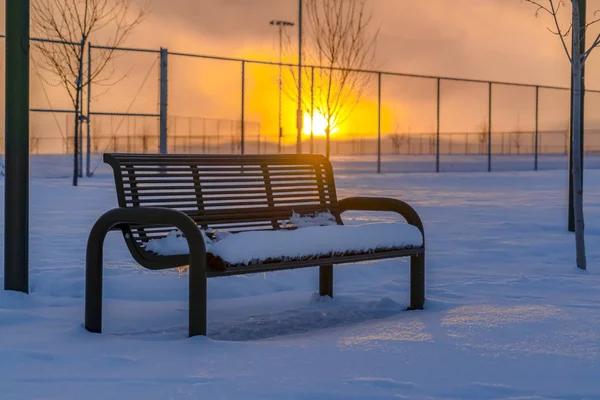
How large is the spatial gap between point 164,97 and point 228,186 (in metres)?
10.4

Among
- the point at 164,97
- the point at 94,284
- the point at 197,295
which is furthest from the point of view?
the point at 164,97

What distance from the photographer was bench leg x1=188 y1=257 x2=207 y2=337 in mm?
3238

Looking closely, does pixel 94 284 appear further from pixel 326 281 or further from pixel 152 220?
pixel 326 281

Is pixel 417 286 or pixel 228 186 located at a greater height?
pixel 228 186

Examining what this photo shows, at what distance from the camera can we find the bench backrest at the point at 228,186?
3.86m

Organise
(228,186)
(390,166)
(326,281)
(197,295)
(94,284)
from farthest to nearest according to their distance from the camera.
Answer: (390,166) < (326,281) < (228,186) < (94,284) < (197,295)

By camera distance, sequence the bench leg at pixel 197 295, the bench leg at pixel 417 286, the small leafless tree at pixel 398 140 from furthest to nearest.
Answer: the small leafless tree at pixel 398 140
the bench leg at pixel 417 286
the bench leg at pixel 197 295

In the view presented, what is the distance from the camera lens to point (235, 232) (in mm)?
4133

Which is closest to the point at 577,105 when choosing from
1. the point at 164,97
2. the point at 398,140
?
the point at 164,97

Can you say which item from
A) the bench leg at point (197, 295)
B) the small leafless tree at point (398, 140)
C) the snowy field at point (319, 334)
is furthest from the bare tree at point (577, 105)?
the small leafless tree at point (398, 140)

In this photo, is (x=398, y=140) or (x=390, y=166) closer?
(x=390, y=166)

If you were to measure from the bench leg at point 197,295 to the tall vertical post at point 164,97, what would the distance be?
Result: 10.7 metres

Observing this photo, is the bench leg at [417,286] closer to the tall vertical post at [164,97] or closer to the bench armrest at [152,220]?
the bench armrest at [152,220]

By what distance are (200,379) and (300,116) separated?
16.7 meters
